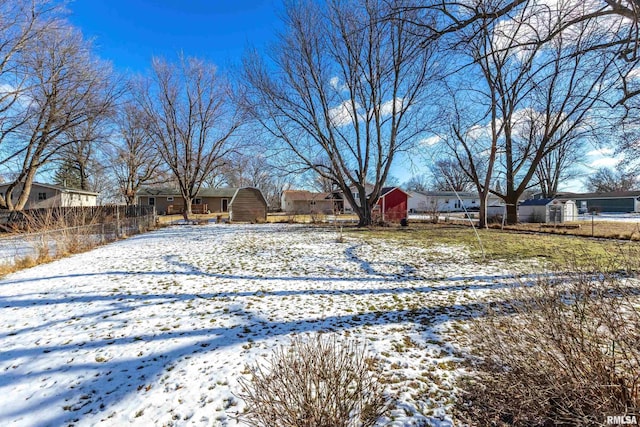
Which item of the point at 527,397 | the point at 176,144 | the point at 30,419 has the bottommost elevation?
the point at 30,419

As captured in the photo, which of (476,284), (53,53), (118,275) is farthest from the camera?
(53,53)

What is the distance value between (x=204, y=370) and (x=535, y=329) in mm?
3034

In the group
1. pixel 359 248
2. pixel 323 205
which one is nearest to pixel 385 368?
pixel 359 248

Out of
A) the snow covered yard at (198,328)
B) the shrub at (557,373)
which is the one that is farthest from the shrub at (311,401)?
the shrub at (557,373)

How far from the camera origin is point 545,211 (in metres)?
24.8

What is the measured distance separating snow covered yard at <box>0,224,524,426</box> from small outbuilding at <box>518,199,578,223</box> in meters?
23.7

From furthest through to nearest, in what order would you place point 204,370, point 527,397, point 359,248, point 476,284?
point 359,248 → point 476,284 → point 204,370 → point 527,397

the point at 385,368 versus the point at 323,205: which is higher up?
the point at 323,205

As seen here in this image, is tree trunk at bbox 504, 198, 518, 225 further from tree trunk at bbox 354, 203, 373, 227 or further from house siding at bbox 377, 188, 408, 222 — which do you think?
house siding at bbox 377, 188, 408, 222

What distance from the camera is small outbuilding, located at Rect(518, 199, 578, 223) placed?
24656mm

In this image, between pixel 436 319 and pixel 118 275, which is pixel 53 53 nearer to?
pixel 118 275

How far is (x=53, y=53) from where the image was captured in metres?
15.0

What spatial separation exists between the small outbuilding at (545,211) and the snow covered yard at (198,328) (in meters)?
23.7

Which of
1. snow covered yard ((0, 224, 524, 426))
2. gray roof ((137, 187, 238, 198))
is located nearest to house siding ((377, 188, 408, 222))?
gray roof ((137, 187, 238, 198))
